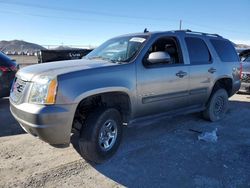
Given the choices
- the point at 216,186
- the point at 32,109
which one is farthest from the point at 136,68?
the point at 216,186

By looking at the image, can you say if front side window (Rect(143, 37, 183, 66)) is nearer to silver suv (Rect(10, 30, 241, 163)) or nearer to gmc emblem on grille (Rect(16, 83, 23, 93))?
silver suv (Rect(10, 30, 241, 163))

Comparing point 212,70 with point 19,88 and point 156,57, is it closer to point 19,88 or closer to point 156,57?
point 156,57

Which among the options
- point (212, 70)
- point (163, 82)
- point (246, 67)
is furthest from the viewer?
point (246, 67)

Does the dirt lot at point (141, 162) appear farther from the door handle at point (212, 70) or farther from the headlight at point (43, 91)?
the door handle at point (212, 70)

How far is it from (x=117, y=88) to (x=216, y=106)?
3.35 m

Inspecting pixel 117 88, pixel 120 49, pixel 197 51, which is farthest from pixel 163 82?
pixel 197 51

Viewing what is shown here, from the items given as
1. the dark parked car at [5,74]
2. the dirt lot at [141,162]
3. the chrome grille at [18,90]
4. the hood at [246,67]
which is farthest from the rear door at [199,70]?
the dark parked car at [5,74]

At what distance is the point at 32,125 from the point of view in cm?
345

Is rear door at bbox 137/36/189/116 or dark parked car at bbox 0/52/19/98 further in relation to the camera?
dark parked car at bbox 0/52/19/98

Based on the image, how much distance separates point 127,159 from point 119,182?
681 mm

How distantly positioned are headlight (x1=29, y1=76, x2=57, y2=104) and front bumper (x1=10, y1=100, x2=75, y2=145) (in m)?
0.08

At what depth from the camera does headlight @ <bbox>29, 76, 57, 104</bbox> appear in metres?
3.41

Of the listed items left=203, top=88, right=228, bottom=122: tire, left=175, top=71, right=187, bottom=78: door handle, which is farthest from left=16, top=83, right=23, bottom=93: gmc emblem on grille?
left=203, top=88, right=228, bottom=122: tire

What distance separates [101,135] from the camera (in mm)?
4020
